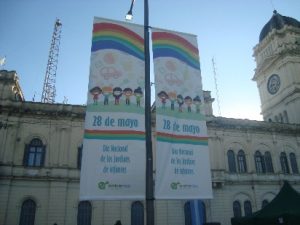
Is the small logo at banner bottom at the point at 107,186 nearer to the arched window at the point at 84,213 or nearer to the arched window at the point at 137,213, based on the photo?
the arched window at the point at 84,213

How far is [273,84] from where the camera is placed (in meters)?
40.9

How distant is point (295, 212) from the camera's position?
486 inches

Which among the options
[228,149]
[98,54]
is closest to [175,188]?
[98,54]

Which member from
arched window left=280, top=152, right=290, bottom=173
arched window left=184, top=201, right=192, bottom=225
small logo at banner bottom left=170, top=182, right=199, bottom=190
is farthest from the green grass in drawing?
arched window left=280, top=152, right=290, bottom=173

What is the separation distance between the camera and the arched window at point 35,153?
24734 millimetres

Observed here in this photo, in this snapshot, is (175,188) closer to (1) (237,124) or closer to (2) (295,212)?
(2) (295,212)

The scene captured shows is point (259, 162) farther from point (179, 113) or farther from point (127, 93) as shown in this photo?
point (127, 93)

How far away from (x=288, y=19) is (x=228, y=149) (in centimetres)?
2197

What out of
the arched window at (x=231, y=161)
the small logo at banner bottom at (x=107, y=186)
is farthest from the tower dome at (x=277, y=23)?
the small logo at banner bottom at (x=107, y=186)

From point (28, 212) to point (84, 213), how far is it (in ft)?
13.1

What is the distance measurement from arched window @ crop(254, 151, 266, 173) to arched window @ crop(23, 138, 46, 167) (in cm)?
1985

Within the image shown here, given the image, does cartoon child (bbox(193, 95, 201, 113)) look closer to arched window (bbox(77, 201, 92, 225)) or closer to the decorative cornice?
arched window (bbox(77, 201, 92, 225))

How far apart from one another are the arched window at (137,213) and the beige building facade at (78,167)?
0.08 meters

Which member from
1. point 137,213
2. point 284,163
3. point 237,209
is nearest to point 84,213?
point 137,213
